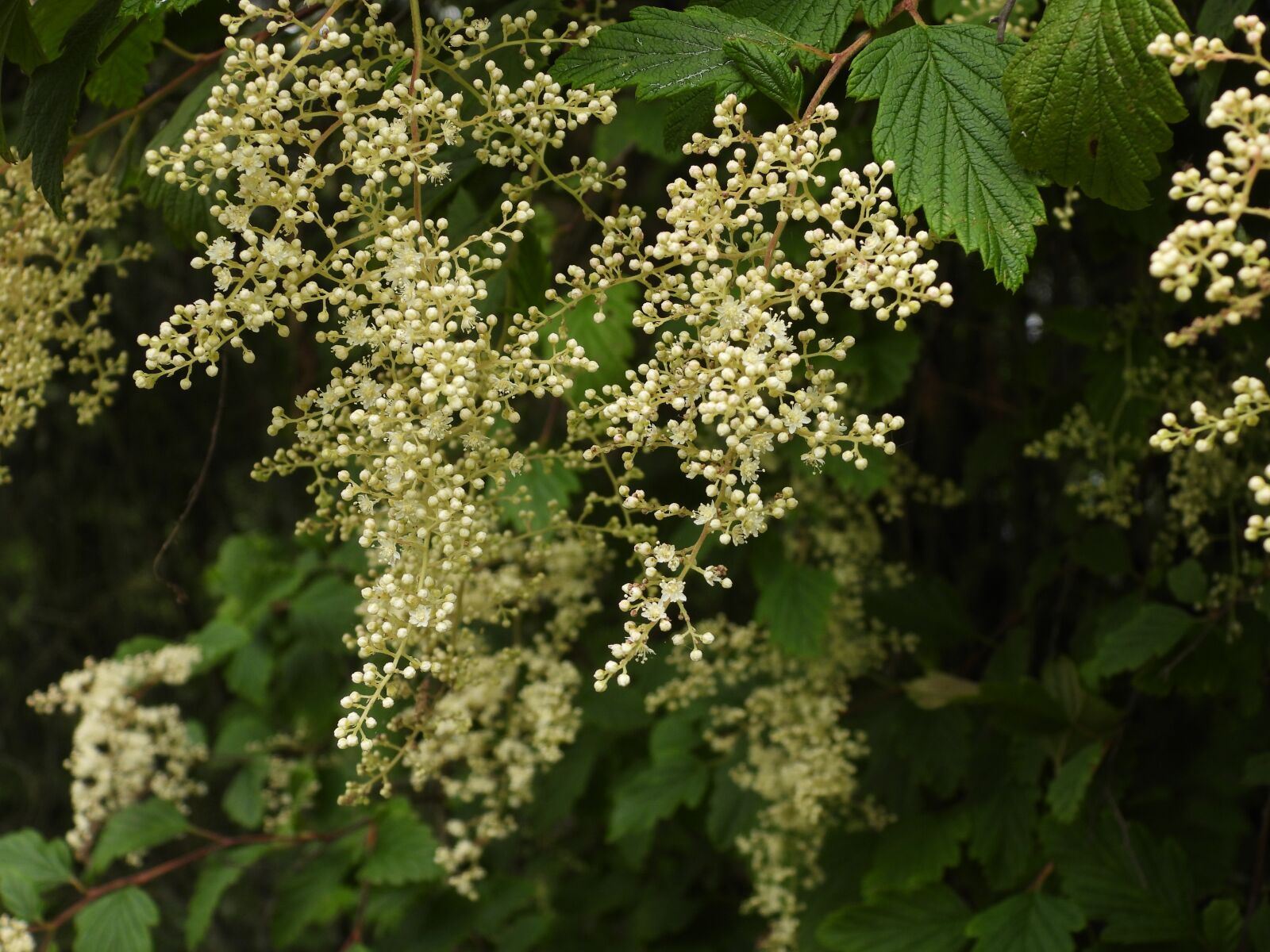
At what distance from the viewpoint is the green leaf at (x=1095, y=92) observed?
101 centimetres

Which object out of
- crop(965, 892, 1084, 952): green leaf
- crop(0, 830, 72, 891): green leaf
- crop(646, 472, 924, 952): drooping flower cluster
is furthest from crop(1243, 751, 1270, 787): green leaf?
crop(0, 830, 72, 891): green leaf

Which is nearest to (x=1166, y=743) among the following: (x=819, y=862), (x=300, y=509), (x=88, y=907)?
(x=819, y=862)

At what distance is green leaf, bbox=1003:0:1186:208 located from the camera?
1012 mm

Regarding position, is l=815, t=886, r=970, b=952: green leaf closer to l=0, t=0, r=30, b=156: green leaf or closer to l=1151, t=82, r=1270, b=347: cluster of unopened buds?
l=1151, t=82, r=1270, b=347: cluster of unopened buds

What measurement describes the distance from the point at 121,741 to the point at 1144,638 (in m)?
2.27

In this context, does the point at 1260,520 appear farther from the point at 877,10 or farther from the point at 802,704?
the point at 802,704

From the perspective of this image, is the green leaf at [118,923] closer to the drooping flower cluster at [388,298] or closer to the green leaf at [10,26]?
the drooping flower cluster at [388,298]

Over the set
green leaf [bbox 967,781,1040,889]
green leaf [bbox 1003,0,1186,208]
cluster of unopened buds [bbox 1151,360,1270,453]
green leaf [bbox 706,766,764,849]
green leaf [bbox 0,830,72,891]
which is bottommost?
green leaf [bbox 706,766,764,849]

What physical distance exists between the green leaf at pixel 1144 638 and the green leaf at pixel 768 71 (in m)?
1.26

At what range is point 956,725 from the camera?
7.49ft

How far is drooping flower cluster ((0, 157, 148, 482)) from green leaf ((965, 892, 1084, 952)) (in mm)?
1632

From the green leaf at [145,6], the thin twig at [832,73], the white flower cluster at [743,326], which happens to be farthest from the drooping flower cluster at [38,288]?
the thin twig at [832,73]

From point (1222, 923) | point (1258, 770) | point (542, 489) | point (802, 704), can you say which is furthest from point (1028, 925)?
point (542, 489)

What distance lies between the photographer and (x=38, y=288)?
61.4 inches
